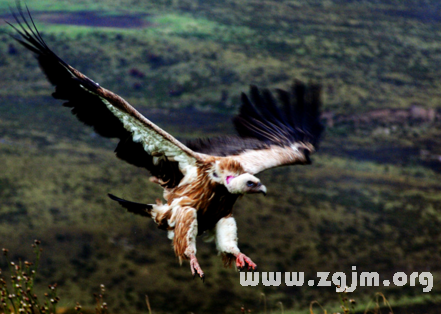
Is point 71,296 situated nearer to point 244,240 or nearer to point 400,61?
point 244,240

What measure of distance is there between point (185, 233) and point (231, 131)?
1182 centimetres

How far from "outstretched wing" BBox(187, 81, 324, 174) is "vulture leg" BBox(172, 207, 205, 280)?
0.85 m

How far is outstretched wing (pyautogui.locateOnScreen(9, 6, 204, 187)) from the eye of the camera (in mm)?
3859

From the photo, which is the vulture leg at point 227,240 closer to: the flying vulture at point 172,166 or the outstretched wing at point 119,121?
the flying vulture at point 172,166

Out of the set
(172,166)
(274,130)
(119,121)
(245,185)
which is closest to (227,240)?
(245,185)

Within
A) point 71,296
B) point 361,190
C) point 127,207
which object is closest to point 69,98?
point 127,207

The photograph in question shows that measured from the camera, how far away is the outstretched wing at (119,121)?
12.7 ft

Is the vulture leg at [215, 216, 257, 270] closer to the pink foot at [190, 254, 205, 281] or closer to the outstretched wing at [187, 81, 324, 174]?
the pink foot at [190, 254, 205, 281]

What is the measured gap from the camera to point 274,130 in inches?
221

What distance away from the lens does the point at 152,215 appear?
14.4 feet

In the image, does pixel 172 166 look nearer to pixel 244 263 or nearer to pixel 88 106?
pixel 88 106

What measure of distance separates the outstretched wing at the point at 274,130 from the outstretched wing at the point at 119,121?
0.70 meters

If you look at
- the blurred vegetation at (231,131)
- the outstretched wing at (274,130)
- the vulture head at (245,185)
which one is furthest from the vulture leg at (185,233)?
the blurred vegetation at (231,131)

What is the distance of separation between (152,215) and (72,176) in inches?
332
